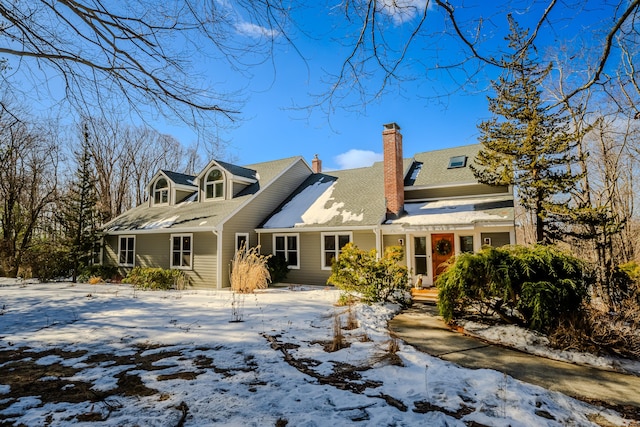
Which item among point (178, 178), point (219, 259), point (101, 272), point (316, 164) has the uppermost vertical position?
point (316, 164)

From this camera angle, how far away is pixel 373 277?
8.53 metres

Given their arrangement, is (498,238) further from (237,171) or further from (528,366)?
(237,171)

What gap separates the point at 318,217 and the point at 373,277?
608 cm

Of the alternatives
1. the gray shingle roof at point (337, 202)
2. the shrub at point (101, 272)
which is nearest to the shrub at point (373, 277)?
the gray shingle roof at point (337, 202)

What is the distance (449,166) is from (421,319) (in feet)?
31.6

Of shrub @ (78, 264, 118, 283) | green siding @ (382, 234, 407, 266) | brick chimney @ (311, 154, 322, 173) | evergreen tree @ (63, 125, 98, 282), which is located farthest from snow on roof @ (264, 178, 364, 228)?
evergreen tree @ (63, 125, 98, 282)

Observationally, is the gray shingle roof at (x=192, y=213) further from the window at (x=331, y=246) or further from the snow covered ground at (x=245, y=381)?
the snow covered ground at (x=245, y=381)

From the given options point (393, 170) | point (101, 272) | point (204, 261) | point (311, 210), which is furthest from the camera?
point (101, 272)

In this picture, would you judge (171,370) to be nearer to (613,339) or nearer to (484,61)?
(484,61)

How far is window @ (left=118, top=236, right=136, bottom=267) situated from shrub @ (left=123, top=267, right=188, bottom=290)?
3299 mm

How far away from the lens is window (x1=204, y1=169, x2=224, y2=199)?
Result: 1653 cm

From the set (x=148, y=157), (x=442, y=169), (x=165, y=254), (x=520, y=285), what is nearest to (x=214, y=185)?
(x=165, y=254)

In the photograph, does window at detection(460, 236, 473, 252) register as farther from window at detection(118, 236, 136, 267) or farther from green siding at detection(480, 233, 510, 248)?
window at detection(118, 236, 136, 267)

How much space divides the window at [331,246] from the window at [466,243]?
4.23 m
